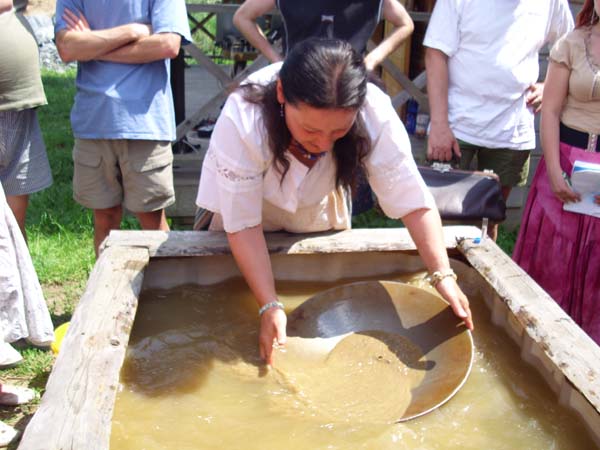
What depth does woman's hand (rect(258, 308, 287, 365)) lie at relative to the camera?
1966 mm

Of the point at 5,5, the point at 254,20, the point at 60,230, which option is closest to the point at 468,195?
the point at 254,20

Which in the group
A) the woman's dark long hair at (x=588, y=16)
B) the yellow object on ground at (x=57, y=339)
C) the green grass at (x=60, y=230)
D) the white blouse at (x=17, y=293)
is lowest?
the green grass at (x=60, y=230)

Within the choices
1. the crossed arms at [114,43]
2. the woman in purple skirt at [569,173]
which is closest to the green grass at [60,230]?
the crossed arms at [114,43]

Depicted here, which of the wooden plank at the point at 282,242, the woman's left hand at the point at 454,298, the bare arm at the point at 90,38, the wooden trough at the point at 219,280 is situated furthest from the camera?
the bare arm at the point at 90,38

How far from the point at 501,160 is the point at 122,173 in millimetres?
1794

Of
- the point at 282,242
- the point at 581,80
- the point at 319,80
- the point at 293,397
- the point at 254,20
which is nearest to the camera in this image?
the point at 319,80

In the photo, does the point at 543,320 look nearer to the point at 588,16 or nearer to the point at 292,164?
the point at 292,164

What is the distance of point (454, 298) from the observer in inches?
81.8

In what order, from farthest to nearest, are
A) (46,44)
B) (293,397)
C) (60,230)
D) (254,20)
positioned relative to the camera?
1. (46,44)
2. (60,230)
3. (254,20)
4. (293,397)

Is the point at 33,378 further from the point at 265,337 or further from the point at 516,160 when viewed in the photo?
the point at 516,160

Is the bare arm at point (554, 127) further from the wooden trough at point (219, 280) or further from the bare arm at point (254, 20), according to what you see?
the bare arm at point (254, 20)

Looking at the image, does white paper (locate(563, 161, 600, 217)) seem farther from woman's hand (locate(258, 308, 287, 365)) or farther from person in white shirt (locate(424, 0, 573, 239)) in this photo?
woman's hand (locate(258, 308, 287, 365))

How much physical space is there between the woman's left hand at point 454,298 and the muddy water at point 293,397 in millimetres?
157

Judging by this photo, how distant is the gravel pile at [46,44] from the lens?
11.9 metres
